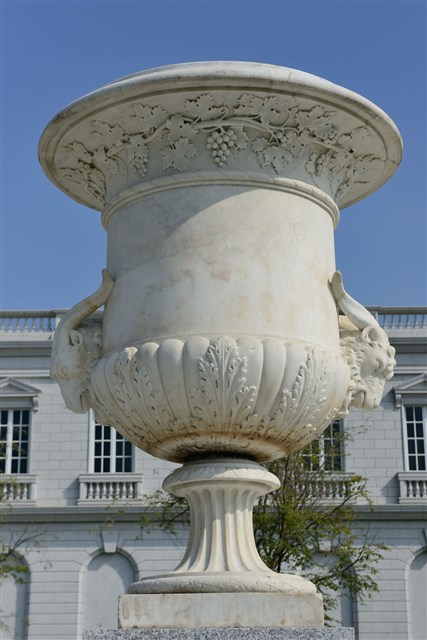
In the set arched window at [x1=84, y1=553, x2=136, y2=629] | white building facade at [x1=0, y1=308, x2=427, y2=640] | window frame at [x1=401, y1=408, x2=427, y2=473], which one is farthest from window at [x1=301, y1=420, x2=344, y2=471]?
arched window at [x1=84, y1=553, x2=136, y2=629]

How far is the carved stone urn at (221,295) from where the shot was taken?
485cm

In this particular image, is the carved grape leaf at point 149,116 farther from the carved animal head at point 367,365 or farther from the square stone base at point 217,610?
the square stone base at point 217,610

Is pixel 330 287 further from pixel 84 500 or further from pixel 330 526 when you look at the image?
pixel 84 500

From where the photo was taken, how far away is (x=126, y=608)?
15.6ft

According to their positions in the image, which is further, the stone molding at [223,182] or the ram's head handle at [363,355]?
the ram's head handle at [363,355]

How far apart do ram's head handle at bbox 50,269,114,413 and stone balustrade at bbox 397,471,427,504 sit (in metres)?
18.4

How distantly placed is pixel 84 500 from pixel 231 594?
740 inches

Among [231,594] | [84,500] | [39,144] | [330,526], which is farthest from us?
[84,500]

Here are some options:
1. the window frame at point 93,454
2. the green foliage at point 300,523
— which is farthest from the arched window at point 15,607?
the green foliage at point 300,523

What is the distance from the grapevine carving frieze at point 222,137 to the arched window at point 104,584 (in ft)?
60.7

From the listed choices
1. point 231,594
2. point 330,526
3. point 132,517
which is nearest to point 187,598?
point 231,594

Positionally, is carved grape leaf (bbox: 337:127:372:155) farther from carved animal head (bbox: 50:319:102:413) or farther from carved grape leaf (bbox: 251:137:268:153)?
carved animal head (bbox: 50:319:102:413)

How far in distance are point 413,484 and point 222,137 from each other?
1889 centimetres

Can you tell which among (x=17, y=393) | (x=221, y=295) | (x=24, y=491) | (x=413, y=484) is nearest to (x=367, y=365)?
(x=221, y=295)
